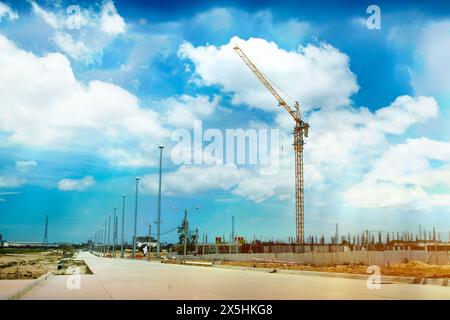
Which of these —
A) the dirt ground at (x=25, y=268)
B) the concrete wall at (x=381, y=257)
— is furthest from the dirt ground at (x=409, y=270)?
the dirt ground at (x=25, y=268)

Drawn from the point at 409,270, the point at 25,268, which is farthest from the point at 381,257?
the point at 25,268

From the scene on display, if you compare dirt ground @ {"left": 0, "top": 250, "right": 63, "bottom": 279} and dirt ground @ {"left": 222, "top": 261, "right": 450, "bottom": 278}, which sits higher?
dirt ground @ {"left": 222, "top": 261, "right": 450, "bottom": 278}

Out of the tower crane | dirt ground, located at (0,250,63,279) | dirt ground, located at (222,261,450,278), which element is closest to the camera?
dirt ground, located at (222,261,450,278)

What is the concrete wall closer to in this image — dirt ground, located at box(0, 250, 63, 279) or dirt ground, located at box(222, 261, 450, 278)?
dirt ground, located at box(222, 261, 450, 278)

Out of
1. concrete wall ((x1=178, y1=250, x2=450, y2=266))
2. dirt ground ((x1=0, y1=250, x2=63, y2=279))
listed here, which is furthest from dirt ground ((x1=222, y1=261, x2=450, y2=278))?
dirt ground ((x1=0, y1=250, x2=63, y2=279))

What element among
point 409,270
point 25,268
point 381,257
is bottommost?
point 25,268

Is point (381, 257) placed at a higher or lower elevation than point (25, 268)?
higher

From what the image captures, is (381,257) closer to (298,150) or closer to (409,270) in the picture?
(409,270)

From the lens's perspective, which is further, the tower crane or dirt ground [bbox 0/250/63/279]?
the tower crane

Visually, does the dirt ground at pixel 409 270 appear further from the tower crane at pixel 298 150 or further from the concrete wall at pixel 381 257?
the tower crane at pixel 298 150

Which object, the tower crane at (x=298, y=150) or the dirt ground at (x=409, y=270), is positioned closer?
the dirt ground at (x=409, y=270)
